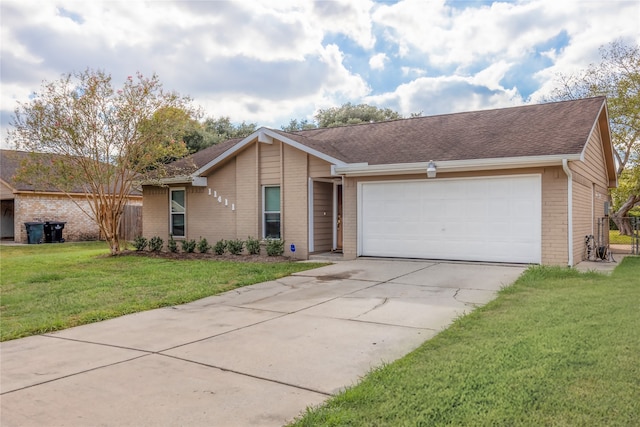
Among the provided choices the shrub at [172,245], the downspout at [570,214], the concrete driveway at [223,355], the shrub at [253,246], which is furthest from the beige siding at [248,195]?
the downspout at [570,214]

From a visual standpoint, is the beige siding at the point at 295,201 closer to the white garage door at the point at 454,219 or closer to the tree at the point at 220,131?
the white garage door at the point at 454,219

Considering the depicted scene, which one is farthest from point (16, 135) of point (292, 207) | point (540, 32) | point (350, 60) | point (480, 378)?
point (540, 32)

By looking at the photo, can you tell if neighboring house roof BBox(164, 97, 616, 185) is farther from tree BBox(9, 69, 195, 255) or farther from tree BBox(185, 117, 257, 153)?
tree BBox(185, 117, 257, 153)

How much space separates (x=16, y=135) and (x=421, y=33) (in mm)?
12149

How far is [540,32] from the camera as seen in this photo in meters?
15.1

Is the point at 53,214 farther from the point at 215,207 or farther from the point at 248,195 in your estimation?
the point at 248,195

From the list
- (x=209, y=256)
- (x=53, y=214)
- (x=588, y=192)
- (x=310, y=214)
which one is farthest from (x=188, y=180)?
(x=53, y=214)

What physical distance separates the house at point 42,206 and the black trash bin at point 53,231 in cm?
83

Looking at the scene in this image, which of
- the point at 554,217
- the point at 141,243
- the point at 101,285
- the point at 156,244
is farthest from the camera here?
the point at 141,243

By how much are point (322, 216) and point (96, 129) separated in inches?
277

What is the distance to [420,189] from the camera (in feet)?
38.4

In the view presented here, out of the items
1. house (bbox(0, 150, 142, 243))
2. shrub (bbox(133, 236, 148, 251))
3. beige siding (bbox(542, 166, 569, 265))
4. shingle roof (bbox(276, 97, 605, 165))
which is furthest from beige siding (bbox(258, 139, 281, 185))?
house (bbox(0, 150, 142, 243))

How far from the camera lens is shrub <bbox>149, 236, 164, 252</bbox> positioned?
1547cm

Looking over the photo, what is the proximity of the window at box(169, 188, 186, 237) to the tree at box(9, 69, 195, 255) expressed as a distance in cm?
159
